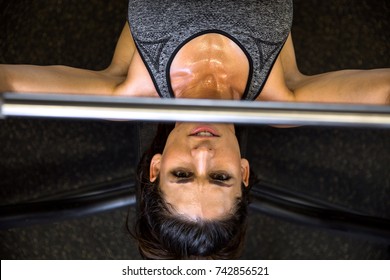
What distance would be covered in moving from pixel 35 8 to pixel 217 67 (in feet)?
1.47

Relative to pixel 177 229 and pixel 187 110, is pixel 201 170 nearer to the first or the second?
pixel 177 229

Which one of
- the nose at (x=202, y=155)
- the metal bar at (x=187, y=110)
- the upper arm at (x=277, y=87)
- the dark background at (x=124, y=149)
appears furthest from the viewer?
the dark background at (x=124, y=149)

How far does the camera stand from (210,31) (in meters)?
0.83

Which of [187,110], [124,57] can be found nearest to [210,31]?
[124,57]

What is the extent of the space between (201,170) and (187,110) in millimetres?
270

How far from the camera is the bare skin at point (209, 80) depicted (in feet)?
Result: 2.61

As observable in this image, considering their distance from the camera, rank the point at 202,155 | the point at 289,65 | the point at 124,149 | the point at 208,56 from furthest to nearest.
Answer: the point at 124,149 → the point at 289,65 → the point at 208,56 → the point at 202,155

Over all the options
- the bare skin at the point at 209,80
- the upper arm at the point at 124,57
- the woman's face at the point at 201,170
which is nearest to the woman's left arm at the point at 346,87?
the bare skin at the point at 209,80

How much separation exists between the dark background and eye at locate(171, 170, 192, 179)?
0.42m

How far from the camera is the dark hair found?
2.59 ft

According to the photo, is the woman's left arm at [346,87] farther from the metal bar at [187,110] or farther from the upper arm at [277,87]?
the metal bar at [187,110]

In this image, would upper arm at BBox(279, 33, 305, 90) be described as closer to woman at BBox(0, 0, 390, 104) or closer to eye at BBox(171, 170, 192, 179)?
woman at BBox(0, 0, 390, 104)

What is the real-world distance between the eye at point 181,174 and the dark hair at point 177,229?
5 cm

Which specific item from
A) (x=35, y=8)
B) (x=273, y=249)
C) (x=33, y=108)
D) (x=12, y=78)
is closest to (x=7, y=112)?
(x=33, y=108)
